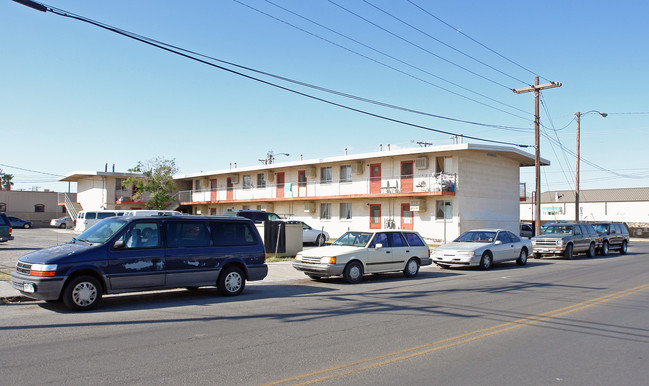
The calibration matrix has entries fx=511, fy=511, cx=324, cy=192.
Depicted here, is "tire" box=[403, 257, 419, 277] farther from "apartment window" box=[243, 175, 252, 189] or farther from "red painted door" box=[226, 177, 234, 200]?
"red painted door" box=[226, 177, 234, 200]

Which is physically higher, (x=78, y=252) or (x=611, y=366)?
(x=78, y=252)

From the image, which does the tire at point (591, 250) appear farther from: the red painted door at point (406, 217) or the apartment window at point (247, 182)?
the apartment window at point (247, 182)

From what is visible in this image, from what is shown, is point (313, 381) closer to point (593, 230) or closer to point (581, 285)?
point (581, 285)

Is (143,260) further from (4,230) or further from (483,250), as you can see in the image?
(4,230)

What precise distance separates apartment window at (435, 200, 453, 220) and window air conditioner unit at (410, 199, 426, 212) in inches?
35.4

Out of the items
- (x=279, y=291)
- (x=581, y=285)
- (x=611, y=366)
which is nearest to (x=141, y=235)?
(x=279, y=291)

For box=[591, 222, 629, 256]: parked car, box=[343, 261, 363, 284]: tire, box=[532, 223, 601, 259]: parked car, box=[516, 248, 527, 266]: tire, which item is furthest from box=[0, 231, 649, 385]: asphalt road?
box=[591, 222, 629, 256]: parked car

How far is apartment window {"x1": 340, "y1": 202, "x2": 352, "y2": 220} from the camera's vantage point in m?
38.9

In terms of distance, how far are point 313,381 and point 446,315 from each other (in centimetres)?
472

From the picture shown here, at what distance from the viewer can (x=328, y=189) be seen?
39219mm

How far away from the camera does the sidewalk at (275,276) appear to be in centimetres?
1104

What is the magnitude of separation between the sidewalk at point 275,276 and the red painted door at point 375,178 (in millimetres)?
17156

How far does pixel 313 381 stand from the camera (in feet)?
18.3

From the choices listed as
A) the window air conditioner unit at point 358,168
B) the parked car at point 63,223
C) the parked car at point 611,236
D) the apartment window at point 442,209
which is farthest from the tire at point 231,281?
the parked car at point 63,223
